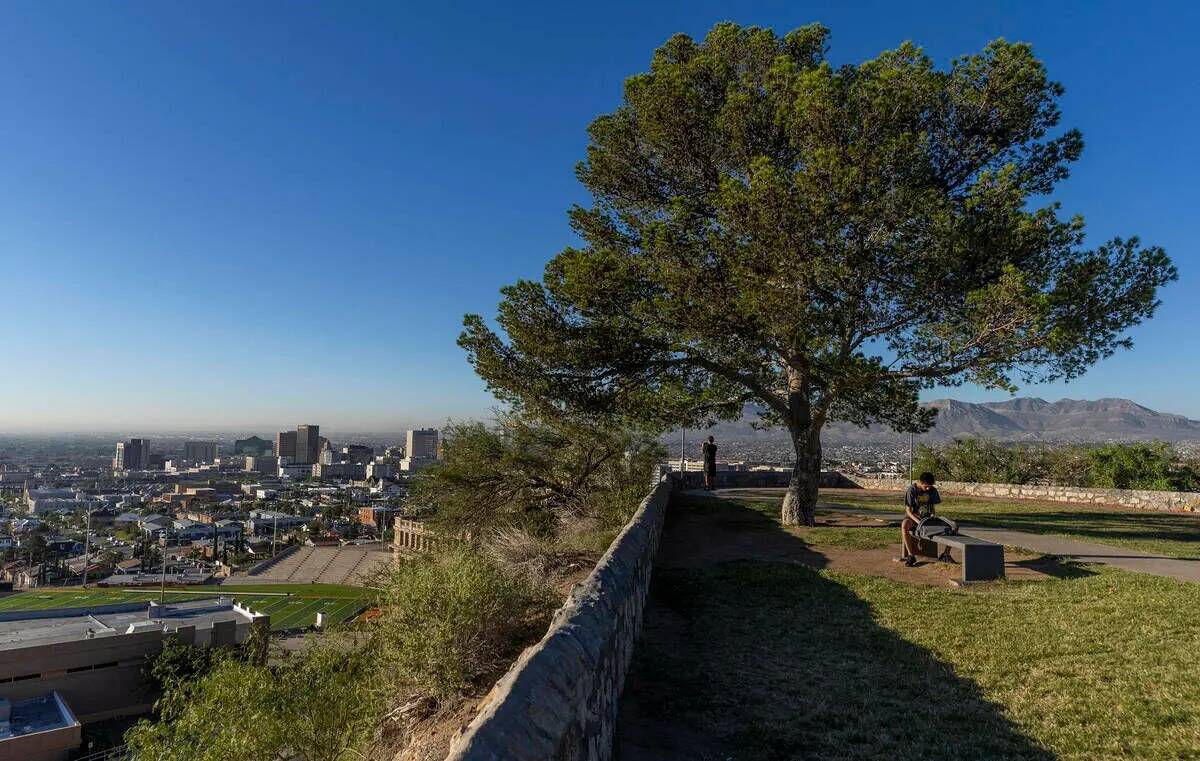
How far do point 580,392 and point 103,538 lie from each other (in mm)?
102487

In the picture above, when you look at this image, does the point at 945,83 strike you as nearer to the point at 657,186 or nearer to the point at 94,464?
the point at 657,186

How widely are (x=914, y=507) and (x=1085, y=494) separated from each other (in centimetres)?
1593

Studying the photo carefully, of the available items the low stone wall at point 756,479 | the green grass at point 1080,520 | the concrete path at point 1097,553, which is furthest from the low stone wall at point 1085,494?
the concrete path at point 1097,553

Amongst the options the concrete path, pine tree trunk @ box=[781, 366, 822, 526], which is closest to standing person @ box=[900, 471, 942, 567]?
the concrete path

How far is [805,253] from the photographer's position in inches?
435

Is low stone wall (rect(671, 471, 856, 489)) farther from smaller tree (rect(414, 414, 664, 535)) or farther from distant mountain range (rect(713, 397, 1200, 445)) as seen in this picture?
distant mountain range (rect(713, 397, 1200, 445))

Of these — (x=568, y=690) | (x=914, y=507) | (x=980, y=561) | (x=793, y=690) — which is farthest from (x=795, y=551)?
(x=568, y=690)

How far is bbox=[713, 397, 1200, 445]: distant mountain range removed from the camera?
416 ft

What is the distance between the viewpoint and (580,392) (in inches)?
533

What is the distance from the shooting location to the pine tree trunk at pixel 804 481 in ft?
45.1

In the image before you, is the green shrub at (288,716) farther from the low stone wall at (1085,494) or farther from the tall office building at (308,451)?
the tall office building at (308,451)

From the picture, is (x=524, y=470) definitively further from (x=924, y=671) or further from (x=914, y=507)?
(x=924, y=671)

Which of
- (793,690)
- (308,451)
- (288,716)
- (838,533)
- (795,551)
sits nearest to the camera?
(793,690)

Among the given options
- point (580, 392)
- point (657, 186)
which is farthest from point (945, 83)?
point (580, 392)
